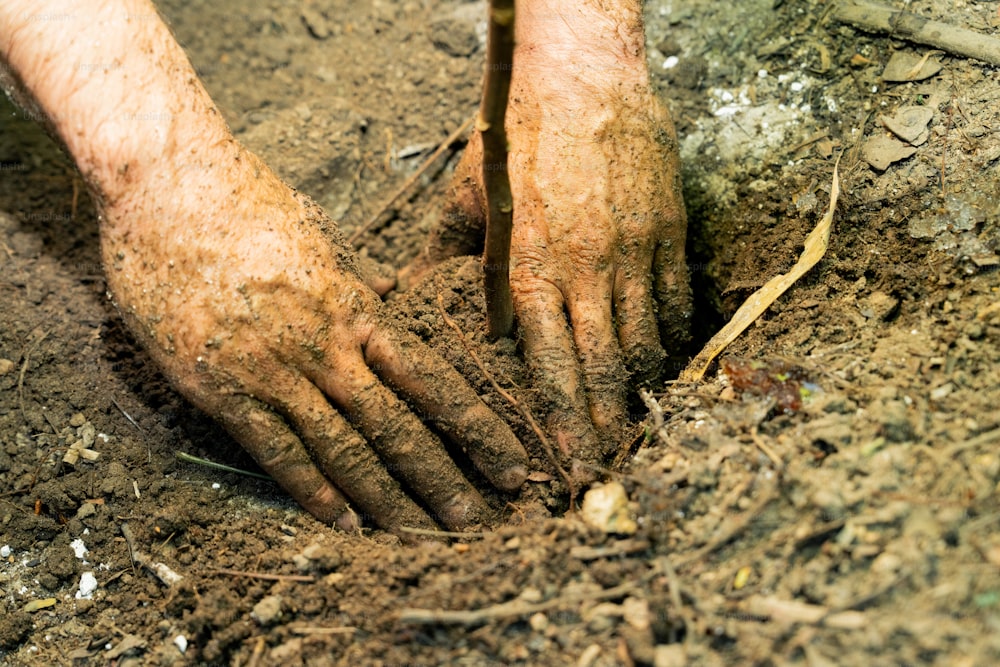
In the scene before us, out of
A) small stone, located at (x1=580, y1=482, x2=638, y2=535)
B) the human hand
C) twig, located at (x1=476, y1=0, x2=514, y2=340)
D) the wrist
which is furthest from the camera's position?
the wrist

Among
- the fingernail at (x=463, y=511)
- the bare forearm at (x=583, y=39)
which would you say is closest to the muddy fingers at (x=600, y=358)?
the fingernail at (x=463, y=511)

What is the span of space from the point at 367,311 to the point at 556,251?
487mm

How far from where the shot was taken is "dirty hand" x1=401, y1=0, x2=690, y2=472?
6.01ft

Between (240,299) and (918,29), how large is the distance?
1.87m

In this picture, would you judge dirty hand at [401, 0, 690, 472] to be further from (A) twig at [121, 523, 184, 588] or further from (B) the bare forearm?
(A) twig at [121, 523, 184, 588]

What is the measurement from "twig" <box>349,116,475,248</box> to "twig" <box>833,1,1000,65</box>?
119 centimetres

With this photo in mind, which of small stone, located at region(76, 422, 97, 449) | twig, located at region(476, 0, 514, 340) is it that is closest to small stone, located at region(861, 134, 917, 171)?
twig, located at region(476, 0, 514, 340)

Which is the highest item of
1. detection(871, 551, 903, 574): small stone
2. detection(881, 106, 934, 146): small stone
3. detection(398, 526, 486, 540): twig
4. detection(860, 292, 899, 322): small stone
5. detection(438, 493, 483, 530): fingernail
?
detection(881, 106, 934, 146): small stone

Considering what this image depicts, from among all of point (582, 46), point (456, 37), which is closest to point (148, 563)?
point (582, 46)

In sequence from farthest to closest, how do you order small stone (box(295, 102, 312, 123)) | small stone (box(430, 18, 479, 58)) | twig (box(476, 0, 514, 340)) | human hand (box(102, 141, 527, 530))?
small stone (box(430, 18, 479, 58)) → small stone (box(295, 102, 312, 123)) → human hand (box(102, 141, 527, 530)) → twig (box(476, 0, 514, 340))

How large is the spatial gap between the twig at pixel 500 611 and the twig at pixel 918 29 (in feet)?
5.31

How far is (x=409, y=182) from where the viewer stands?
2549mm

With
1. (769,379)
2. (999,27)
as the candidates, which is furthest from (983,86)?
(769,379)

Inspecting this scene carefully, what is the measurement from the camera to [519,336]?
1872mm
